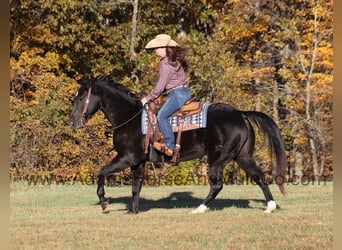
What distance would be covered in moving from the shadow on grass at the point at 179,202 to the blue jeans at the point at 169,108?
5.52 feet

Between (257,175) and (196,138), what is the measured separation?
1139 millimetres

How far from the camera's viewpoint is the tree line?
21562mm

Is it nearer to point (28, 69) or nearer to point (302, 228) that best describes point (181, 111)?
point (302, 228)

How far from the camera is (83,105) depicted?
9.79 m

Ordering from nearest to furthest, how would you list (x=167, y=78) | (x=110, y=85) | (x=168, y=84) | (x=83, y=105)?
(x=167, y=78) < (x=168, y=84) < (x=83, y=105) < (x=110, y=85)

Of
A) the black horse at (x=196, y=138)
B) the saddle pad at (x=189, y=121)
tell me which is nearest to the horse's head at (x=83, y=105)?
the black horse at (x=196, y=138)

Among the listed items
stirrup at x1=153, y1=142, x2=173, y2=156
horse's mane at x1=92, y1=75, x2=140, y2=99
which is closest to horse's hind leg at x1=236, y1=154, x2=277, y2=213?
stirrup at x1=153, y1=142, x2=173, y2=156

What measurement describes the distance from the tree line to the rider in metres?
10.5

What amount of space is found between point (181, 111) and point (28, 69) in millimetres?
14069

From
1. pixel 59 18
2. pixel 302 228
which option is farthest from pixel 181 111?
pixel 59 18

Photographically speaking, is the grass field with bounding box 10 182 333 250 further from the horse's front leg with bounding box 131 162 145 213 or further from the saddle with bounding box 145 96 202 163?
the saddle with bounding box 145 96 202 163

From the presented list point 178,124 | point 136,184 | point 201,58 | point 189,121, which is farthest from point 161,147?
point 201,58

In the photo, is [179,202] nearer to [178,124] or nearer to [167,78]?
[178,124]

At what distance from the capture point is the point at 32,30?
920 inches
